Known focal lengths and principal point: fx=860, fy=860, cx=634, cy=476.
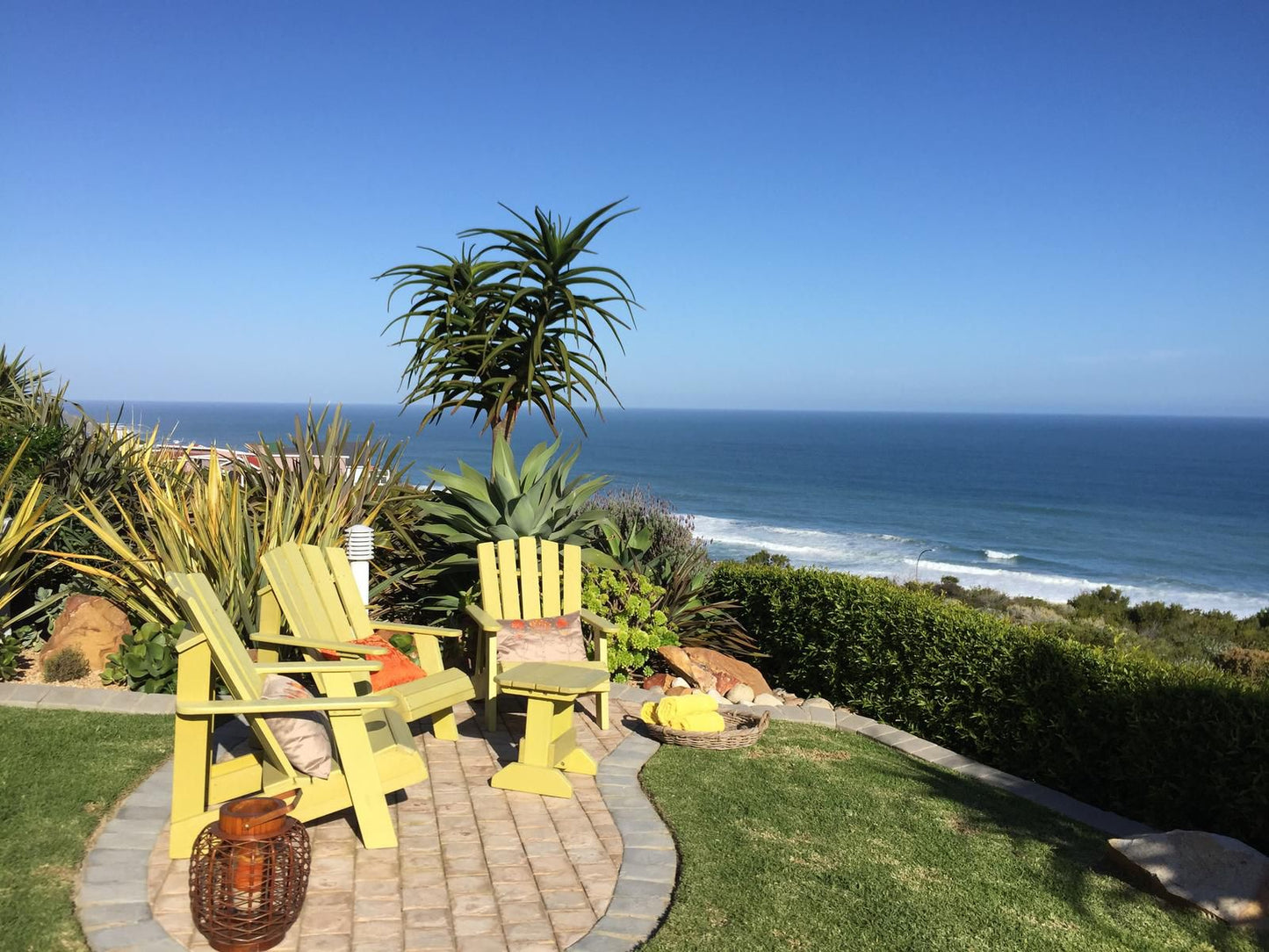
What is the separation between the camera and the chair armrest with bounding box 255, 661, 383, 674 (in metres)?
3.54

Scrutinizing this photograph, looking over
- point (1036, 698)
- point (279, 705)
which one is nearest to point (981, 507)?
point (1036, 698)

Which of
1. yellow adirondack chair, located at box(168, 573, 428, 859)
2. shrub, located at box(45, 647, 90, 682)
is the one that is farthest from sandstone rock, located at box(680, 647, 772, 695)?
shrub, located at box(45, 647, 90, 682)

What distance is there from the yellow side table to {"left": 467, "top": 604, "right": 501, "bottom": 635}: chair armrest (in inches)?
23.0

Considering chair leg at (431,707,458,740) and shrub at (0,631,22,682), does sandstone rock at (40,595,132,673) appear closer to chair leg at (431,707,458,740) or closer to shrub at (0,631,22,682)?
shrub at (0,631,22,682)

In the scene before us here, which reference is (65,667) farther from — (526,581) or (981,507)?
(981,507)

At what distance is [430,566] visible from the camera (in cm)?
690

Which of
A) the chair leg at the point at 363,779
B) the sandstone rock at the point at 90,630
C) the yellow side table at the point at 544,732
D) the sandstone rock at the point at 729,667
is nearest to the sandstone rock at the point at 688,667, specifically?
the sandstone rock at the point at 729,667

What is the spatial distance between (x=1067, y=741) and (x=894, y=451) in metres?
92.6

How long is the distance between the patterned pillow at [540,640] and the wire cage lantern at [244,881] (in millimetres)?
2604

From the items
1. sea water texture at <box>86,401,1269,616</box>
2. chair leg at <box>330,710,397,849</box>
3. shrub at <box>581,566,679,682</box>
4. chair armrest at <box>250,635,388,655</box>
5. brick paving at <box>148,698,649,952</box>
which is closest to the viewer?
brick paving at <box>148,698,649,952</box>

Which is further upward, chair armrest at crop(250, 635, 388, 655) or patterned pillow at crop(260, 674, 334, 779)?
chair armrest at crop(250, 635, 388, 655)

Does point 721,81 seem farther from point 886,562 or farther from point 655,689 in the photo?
point 886,562

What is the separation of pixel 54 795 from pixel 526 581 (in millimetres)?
2790

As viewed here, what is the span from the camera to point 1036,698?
5.38m
